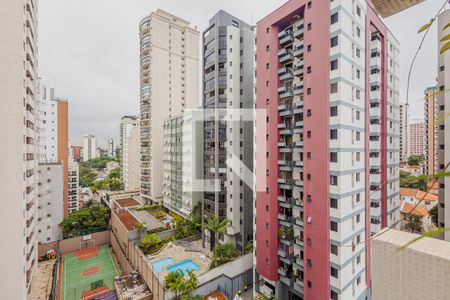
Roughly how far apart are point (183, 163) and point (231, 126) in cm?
1304

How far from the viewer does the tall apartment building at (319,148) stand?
1506 cm

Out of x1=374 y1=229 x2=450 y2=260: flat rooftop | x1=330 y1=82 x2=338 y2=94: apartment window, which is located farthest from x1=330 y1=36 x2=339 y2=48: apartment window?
x1=374 y1=229 x2=450 y2=260: flat rooftop

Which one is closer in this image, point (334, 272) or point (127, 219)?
point (334, 272)

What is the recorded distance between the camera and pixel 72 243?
3119 cm

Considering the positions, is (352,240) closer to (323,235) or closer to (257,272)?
(323,235)

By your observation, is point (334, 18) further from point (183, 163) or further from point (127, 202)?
point (127, 202)

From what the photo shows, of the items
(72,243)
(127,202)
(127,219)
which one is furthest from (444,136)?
(127,202)

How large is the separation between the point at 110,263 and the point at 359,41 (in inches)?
1447

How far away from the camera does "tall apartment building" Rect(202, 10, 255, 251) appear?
2508 centimetres

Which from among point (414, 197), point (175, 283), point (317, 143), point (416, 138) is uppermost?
point (416, 138)

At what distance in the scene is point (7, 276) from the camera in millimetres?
15023

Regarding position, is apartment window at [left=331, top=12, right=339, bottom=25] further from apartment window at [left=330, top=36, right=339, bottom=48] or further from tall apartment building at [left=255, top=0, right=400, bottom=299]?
apartment window at [left=330, top=36, right=339, bottom=48]

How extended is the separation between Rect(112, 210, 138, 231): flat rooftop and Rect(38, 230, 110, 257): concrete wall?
3488 mm

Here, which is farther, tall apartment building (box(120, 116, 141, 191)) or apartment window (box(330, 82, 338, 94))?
tall apartment building (box(120, 116, 141, 191))
